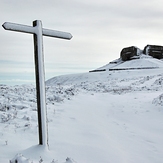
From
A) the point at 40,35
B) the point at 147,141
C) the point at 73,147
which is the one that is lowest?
the point at 147,141

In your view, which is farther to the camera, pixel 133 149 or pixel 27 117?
pixel 27 117

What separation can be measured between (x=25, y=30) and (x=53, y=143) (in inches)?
84.3

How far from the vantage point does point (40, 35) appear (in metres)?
3.49

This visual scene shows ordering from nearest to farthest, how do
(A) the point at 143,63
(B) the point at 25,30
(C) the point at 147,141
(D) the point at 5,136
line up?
1. (B) the point at 25,30
2. (D) the point at 5,136
3. (C) the point at 147,141
4. (A) the point at 143,63

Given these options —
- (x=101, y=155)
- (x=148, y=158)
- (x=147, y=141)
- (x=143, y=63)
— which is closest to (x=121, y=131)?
(x=147, y=141)

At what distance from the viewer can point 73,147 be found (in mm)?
3623

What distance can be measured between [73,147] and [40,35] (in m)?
2.12

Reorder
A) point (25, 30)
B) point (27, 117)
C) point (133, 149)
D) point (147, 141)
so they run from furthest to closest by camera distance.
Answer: point (27, 117) < point (147, 141) < point (133, 149) < point (25, 30)

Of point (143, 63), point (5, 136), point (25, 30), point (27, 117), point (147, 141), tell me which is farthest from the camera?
point (143, 63)

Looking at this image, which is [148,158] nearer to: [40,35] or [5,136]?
[5,136]

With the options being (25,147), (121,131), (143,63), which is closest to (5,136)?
(25,147)

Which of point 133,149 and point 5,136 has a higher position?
A: point 5,136

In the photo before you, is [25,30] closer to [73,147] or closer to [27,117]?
[73,147]

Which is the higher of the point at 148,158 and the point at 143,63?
the point at 143,63
